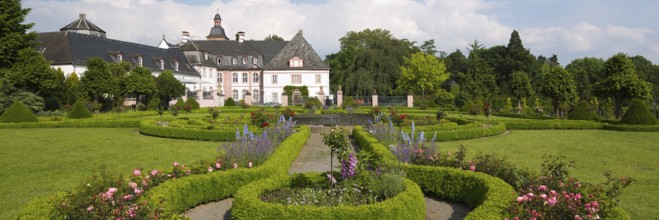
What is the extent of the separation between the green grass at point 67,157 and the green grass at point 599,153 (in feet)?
28.0

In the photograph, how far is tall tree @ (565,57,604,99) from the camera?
51.4 meters

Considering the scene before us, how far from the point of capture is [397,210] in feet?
18.0

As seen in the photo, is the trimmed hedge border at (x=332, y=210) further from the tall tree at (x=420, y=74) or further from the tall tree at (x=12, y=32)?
the tall tree at (x=420, y=74)

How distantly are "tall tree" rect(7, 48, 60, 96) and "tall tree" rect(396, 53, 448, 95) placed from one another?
32.9 meters

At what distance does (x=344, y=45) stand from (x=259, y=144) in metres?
57.1

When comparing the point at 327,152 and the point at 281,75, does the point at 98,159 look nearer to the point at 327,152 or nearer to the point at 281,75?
the point at 327,152

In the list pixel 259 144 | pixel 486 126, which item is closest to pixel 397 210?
pixel 259 144

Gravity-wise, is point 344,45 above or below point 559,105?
above

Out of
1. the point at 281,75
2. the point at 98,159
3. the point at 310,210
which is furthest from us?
the point at 281,75

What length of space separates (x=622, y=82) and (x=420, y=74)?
25.4m

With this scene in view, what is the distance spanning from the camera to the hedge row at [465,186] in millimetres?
5836

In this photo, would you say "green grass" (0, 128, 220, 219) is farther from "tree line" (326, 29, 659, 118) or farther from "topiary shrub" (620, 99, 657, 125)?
"topiary shrub" (620, 99, 657, 125)

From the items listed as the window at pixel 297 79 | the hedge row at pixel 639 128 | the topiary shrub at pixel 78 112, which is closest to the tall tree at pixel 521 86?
the hedge row at pixel 639 128

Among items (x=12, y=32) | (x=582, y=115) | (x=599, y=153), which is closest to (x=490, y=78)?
(x=582, y=115)
